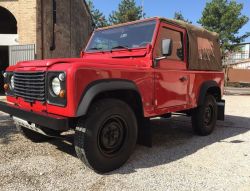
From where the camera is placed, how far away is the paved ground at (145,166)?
411 cm

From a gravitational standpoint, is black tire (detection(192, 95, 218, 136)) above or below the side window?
below

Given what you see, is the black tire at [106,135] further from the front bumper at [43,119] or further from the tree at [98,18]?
the tree at [98,18]

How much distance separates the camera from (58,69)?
409 centimetres

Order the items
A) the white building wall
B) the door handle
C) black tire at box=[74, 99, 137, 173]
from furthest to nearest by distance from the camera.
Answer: the white building wall < the door handle < black tire at box=[74, 99, 137, 173]

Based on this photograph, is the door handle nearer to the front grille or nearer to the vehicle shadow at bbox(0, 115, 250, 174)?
the vehicle shadow at bbox(0, 115, 250, 174)

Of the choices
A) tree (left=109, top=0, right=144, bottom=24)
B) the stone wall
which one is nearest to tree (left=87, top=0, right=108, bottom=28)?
tree (left=109, top=0, right=144, bottom=24)

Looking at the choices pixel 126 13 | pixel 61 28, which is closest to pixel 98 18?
pixel 126 13

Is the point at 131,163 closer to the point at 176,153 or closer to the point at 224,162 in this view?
the point at 176,153

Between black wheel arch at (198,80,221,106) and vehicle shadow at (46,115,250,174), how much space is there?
0.81 meters

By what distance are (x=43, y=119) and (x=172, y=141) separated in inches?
123

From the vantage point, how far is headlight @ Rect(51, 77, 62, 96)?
4114 mm

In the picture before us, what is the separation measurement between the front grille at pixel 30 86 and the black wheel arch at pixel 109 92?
0.67 m

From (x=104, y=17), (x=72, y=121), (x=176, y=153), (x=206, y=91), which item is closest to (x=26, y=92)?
(x=72, y=121)

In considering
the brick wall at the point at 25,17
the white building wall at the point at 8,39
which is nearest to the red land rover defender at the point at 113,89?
the brick wall at the point at 25,17
